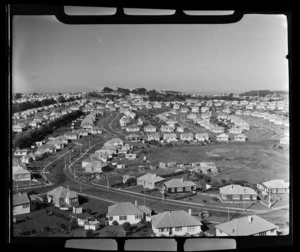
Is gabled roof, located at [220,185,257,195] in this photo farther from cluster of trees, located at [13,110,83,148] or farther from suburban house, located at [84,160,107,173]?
cluster of trees, located at [13,110,83,148]

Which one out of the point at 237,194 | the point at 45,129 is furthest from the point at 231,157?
the point at 45,129

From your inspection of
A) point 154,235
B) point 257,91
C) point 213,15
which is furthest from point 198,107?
point 154,235

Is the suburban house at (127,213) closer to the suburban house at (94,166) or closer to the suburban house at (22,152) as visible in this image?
the suburban house at (94,166)

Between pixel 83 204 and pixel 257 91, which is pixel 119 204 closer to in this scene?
pixel 83 204

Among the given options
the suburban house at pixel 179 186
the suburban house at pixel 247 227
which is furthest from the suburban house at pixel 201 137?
the suburban house at pixel 247 227

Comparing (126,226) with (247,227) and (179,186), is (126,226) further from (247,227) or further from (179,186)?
(247,227)

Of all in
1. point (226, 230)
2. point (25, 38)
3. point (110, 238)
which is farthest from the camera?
point (25, 38)
